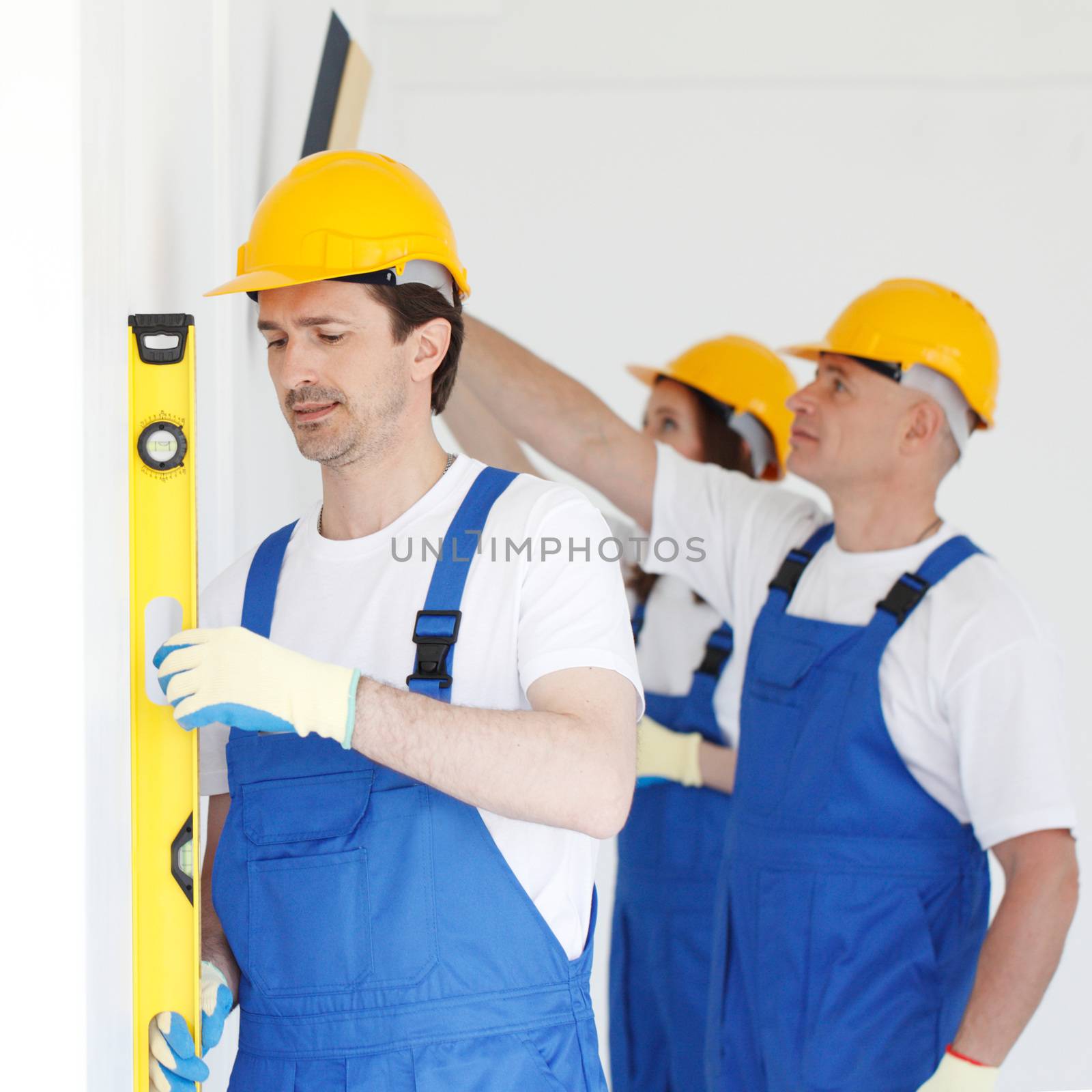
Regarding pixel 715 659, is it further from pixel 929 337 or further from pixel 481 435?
pixel 929 337

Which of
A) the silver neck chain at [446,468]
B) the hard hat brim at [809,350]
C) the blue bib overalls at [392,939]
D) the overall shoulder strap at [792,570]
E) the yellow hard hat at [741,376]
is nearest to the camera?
the blue bib overalls at [392,939]

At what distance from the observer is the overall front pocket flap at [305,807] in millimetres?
1509

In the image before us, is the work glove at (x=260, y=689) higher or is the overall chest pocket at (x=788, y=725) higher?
the work glove at (x=260, y=689)

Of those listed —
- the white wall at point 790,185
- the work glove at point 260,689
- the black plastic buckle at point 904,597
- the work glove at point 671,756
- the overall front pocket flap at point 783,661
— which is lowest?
the work glove at point 671,756

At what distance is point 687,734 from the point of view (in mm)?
3102

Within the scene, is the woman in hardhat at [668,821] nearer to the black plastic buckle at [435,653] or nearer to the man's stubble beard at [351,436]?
the man's stubble beard at [351,436]

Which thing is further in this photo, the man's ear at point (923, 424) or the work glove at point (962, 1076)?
the man's ear at point (923, 424)

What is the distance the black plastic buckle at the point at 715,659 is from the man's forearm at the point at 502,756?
5.65ft

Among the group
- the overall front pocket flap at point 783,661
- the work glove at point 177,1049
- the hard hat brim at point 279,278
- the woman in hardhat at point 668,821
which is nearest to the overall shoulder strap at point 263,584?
the hard hat brim at point 279,278

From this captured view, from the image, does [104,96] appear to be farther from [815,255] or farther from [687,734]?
[815,255]

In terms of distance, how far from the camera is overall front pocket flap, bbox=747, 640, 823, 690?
235cm

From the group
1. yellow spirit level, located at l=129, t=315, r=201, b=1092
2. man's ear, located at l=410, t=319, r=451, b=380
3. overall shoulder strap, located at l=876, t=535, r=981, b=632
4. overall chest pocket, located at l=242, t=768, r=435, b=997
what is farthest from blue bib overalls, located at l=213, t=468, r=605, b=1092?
overall shoulder strap, located at l=876, t=535, r=981, b=632

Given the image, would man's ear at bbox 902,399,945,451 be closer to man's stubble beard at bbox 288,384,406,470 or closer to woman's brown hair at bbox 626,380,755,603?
woman's brown hair at bbox 626,380,755,603

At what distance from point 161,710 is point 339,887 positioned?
0.31 meters
